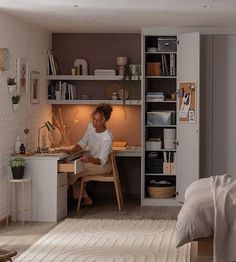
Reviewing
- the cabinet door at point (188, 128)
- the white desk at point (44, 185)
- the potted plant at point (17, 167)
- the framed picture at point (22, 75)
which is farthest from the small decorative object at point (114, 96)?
the potted plant at point (17, 167)

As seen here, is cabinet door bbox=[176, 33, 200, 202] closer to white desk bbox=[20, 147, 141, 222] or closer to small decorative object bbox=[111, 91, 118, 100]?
small decorative object bbox=[111, 91, 118, 100]

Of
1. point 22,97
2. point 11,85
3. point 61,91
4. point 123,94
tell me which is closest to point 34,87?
point 22,97

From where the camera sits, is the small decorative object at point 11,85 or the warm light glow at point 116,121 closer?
the small decorative object at point 11,85

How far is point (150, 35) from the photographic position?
28.9 ft

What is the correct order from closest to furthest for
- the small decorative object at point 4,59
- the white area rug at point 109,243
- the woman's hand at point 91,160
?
the white area rug at point 109,243
the small decorative object at point 4,59
the woman's hand at point 91,160

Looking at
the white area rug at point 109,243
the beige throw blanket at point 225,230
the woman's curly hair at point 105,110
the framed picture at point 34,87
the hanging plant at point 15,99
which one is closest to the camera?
the beige throw blanket at point 225,230

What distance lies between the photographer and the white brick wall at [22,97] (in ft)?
24.2

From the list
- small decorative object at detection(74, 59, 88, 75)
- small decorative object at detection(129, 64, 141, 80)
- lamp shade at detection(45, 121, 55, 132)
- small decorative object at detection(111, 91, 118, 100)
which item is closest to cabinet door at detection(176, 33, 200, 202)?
small decorative object at detection(129, 64, 141, 80)

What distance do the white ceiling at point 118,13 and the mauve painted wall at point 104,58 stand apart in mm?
347

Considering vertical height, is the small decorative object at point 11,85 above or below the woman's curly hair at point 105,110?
above

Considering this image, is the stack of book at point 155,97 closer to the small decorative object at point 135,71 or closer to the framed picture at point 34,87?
the small decorative object at point 135,71

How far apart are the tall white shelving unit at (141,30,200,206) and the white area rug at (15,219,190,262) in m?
1.24

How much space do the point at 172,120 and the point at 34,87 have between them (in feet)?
6.10

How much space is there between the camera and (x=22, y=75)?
316 inches
